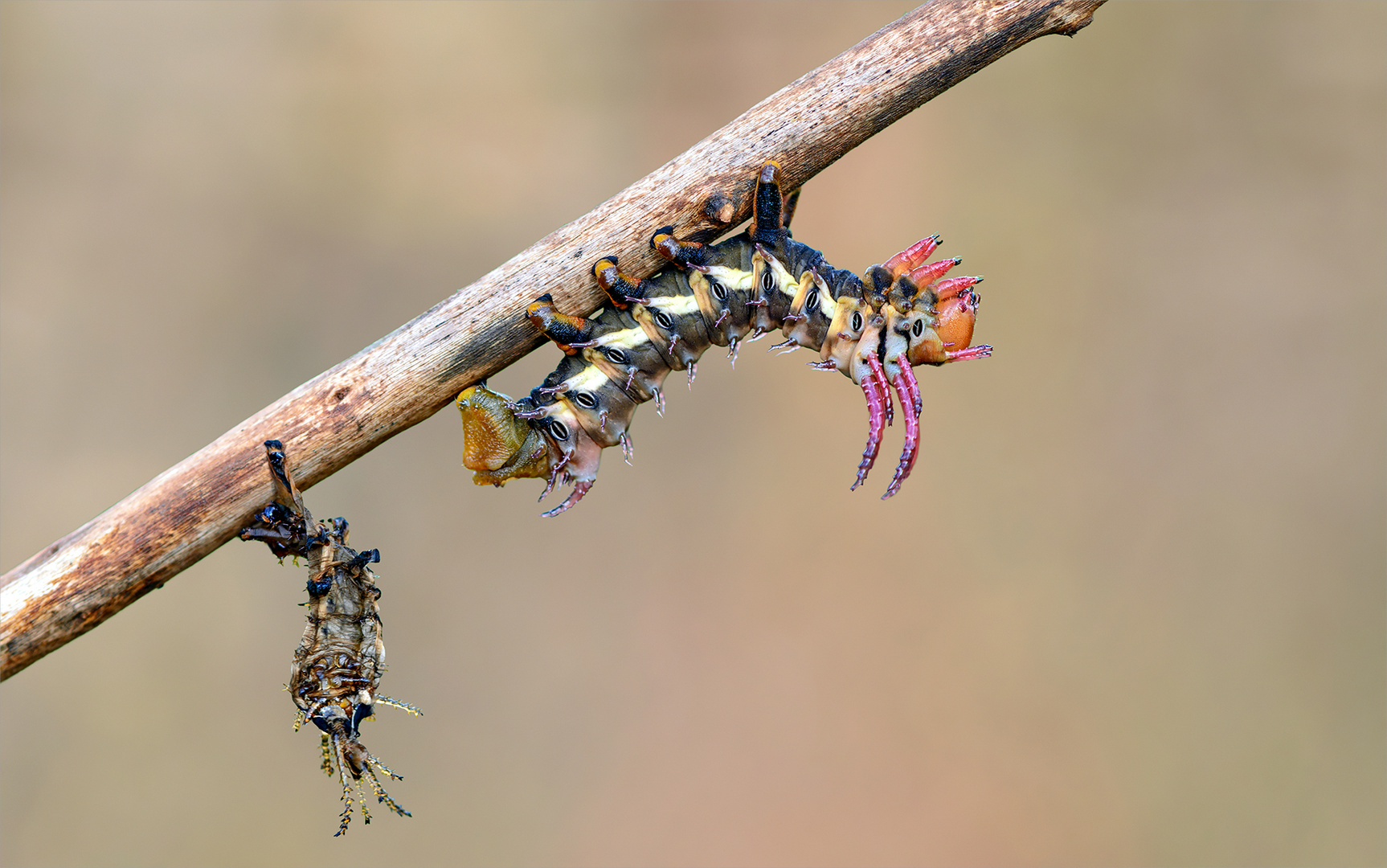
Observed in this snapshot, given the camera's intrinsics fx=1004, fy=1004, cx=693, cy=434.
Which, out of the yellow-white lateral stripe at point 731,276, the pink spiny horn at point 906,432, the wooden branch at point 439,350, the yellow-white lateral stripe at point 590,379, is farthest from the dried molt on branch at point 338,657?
the pink spiny horn at point 906,432

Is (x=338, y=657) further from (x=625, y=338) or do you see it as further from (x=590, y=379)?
(x=625, y=338)

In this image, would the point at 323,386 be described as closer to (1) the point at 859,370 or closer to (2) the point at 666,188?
(2) the point at 666,188

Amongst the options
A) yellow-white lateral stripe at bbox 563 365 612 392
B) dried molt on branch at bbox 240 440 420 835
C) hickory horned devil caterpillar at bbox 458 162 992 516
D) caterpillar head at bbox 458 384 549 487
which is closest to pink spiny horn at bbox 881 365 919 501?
hickory horned devil caterpillar at bbox 458 162 992 516

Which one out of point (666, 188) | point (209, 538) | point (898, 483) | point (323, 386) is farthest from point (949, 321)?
point (209, 538)

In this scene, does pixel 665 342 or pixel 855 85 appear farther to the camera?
pixel 665 342

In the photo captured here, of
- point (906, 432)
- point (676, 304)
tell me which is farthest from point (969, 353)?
point (676, 304)

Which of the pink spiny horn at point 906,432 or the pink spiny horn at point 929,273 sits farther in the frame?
the pink spiny horn at point 929,273

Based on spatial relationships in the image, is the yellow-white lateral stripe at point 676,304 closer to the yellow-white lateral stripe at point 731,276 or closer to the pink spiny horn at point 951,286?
the yellow-white lateral stripe at point 731,276
